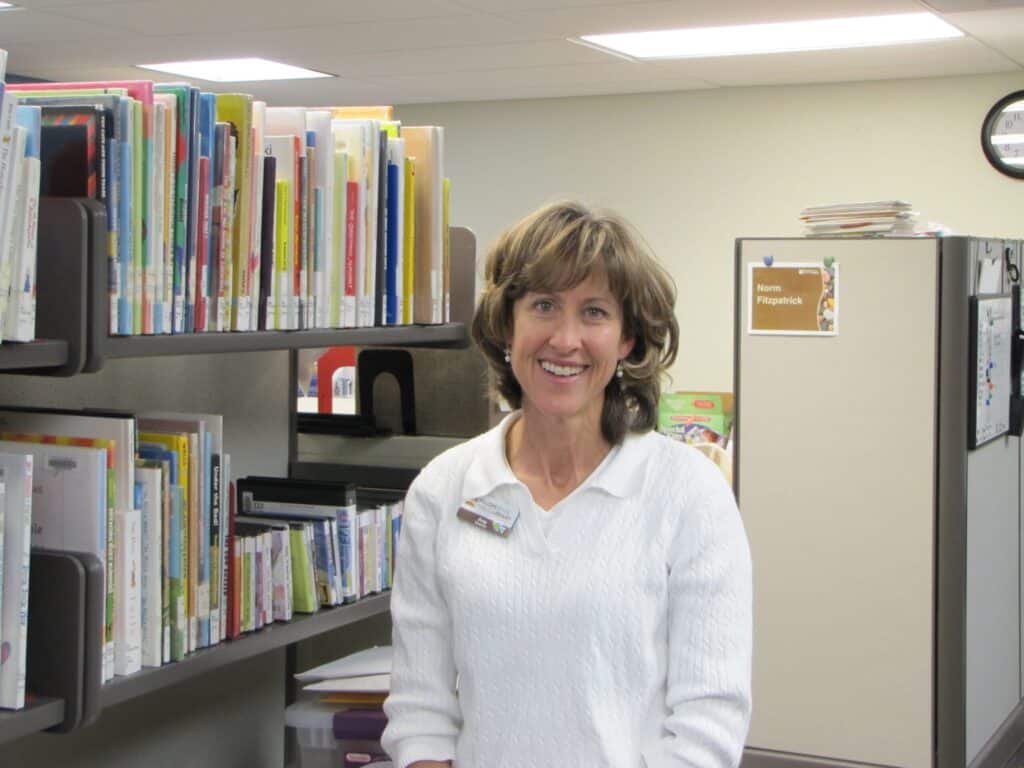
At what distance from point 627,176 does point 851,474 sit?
13.6 feet

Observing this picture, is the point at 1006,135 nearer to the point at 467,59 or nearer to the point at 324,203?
the point at 467,59

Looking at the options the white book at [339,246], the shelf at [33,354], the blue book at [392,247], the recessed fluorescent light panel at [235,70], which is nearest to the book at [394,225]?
the blue book at [392,247]

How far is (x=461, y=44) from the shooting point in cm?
614

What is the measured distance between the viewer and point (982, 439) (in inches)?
155

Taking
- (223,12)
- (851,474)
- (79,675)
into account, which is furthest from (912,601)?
(223,12)

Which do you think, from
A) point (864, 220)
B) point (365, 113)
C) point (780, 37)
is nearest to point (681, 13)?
point (780, 37)

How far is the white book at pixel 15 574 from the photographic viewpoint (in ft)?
4.46

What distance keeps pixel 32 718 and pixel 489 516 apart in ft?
1.83

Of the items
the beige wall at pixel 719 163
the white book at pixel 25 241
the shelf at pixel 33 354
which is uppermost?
the beige wall at pixel 719 163

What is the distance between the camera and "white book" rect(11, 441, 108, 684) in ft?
4.86

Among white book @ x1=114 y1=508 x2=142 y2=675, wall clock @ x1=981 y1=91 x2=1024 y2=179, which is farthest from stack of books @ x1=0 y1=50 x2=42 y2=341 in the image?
wall clock @ x1=981 y1=91 x2=1024 y2=179

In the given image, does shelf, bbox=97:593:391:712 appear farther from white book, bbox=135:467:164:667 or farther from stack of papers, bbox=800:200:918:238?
stack of papers, bbox=800:200:918:238

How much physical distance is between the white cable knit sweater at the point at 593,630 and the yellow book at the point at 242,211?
14.1 inches

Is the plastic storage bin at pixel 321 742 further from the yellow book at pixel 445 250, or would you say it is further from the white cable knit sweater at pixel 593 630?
the yellow book at pixel 445 250
